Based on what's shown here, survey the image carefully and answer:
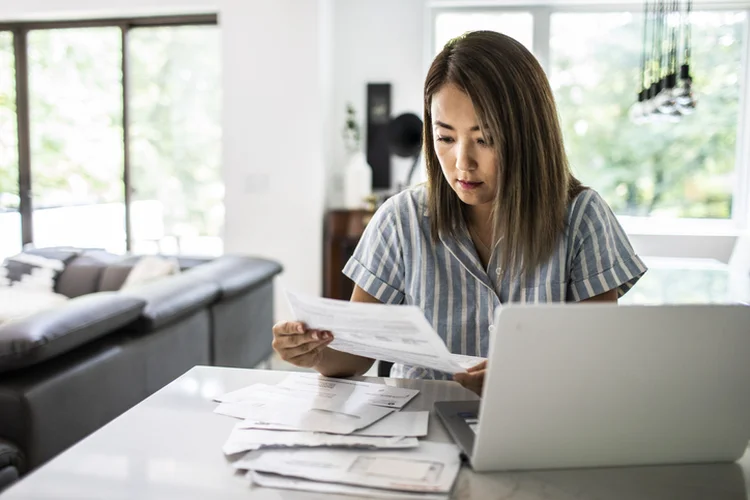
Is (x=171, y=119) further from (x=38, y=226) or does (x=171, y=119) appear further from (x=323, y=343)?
(x=323, y=343)

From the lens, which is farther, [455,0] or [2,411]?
[455,0]

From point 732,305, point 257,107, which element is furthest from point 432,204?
point 257,107

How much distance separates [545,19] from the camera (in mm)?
4895

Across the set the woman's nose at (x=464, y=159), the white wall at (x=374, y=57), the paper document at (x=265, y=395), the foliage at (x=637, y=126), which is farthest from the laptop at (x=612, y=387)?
the foliage at (x=637, y=126)

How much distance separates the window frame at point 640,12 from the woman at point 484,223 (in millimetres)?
3785

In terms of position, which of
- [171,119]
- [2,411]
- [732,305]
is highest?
[171,119]

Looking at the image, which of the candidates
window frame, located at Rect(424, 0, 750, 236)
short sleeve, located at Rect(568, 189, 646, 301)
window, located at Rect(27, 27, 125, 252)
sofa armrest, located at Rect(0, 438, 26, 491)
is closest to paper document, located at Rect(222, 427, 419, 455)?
short sleeve, located at Rect(568, 189, 646, 301)

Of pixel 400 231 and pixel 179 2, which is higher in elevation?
pixel 179 2

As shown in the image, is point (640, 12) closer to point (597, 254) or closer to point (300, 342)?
point (597, 254)

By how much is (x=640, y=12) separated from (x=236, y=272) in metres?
3.39

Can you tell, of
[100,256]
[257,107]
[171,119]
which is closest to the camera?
[100,256]

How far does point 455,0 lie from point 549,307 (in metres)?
4.54

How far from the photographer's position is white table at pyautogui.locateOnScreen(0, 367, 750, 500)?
0.73 meters

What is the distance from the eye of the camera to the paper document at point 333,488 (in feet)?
2.39
